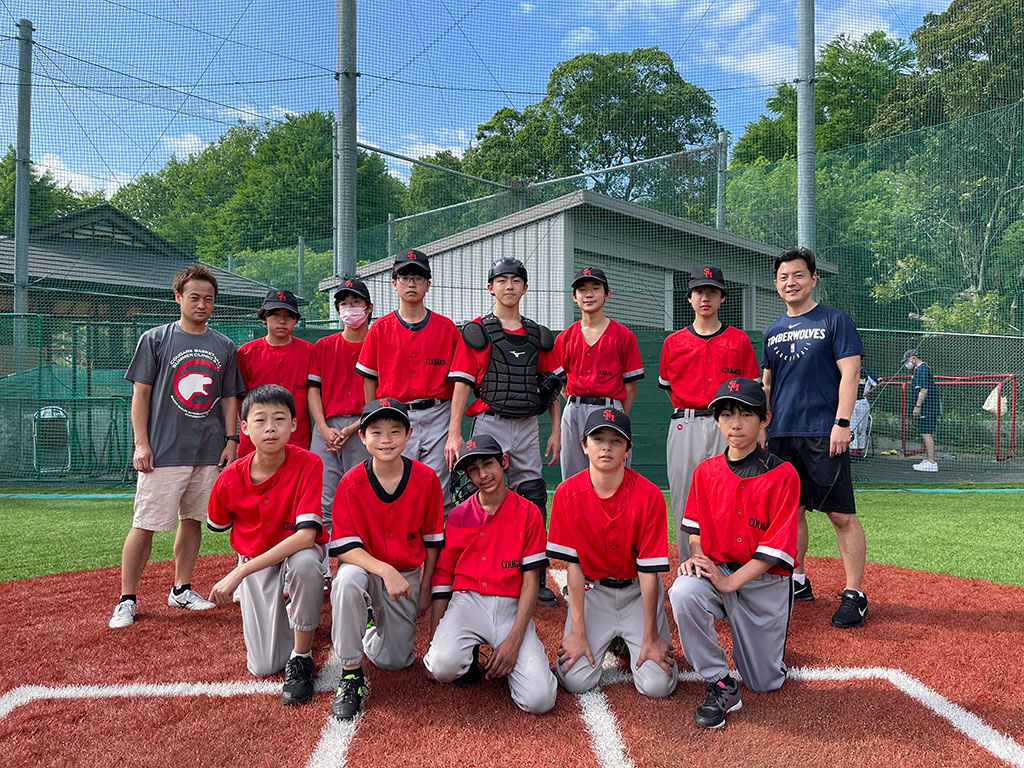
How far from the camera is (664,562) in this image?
9.20 feet

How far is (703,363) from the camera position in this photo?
3.86 meters

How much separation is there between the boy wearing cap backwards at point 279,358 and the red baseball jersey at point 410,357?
583mm

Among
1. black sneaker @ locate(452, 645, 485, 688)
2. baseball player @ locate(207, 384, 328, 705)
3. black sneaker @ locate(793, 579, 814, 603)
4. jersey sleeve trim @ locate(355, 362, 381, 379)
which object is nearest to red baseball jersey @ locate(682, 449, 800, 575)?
black sneaker @ locate(452, 645, 485, 688)

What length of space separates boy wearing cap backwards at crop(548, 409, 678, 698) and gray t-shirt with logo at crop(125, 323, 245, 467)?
2.07 meters

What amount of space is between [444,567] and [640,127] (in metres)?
17.7

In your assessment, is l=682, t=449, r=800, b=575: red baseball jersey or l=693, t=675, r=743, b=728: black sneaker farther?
l=682, t=449, r=800, b=575: red baseball jersey

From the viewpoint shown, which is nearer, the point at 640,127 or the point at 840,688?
the point at 840,688

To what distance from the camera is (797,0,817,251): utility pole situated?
7.68 metres

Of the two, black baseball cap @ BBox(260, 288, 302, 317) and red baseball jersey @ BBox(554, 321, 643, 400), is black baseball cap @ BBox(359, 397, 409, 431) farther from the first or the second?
black baseball cap @ BBox(260, 288, 302, 317)

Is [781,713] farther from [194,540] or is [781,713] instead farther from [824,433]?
[194,540]

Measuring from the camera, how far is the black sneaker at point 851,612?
11.3ft

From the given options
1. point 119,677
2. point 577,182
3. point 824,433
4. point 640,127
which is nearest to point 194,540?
point 119,677

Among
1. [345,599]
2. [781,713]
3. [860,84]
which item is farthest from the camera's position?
[860,84]

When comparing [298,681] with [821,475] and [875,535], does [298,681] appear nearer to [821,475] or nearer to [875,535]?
[821,475]
